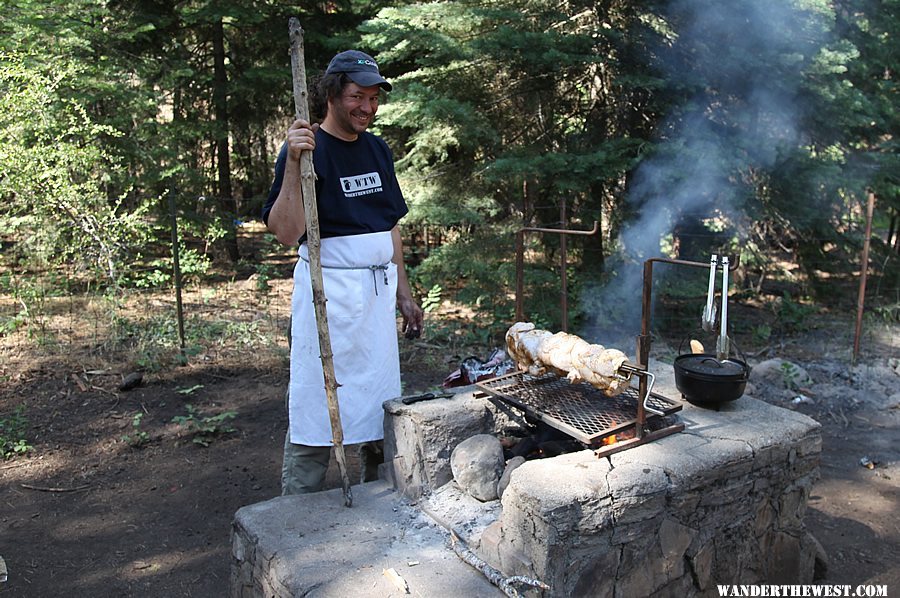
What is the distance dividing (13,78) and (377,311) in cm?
650

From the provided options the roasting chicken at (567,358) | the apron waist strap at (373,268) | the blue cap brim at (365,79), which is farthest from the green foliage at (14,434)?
the blue cap brim at (365,79)

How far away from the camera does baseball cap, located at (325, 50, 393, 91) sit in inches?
114

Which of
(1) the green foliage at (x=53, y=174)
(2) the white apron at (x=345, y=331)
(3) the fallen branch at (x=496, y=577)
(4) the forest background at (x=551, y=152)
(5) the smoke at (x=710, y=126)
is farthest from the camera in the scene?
(1) the green foliage at (x=53, y=174)

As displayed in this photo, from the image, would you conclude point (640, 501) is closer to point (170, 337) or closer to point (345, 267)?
point (345, 267)

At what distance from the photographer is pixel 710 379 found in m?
3.21

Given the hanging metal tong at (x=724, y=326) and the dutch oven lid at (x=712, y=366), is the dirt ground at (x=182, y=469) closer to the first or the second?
the dutch oven lid at (x=712, y=366)

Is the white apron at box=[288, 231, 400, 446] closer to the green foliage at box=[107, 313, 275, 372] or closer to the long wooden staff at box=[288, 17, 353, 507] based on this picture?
the long wooden staff at box=[288, 17, 353, 507]

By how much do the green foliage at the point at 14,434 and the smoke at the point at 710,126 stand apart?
5095mm

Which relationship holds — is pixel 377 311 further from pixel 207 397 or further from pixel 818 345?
pixel 818 345

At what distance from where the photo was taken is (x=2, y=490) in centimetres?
434

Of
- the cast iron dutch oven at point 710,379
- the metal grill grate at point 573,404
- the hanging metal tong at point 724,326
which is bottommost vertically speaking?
the metal grill grate at point 573,404

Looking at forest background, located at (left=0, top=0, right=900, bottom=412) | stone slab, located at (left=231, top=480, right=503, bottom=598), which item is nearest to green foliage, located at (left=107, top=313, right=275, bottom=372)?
forest background, located at (left=0, top=0, right=900, bottom=412)

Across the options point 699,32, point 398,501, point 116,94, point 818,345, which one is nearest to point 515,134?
point 699,32

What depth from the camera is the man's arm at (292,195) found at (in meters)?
2.68
